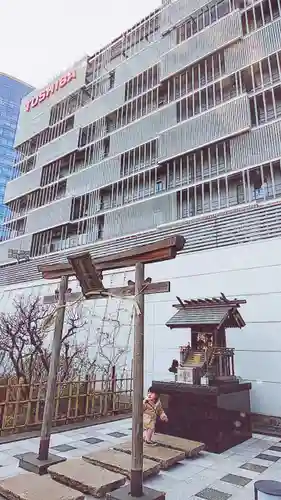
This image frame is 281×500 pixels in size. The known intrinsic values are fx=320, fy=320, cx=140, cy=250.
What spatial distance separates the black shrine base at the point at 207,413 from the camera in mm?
5578

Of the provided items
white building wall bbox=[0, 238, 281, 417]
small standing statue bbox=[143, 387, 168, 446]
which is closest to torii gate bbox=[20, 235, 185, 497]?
small standing statue bbox=[143, 387, 168, 446]

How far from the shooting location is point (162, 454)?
15.5ft

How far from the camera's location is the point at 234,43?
1456cm

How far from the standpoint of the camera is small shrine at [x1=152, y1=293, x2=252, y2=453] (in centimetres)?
566

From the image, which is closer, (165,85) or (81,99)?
(165,85)

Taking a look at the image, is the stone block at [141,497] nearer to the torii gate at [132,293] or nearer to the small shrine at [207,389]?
the torii gate at [132,293]

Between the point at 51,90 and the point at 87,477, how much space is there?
26.5 meters

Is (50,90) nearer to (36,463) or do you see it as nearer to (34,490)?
(36,463)

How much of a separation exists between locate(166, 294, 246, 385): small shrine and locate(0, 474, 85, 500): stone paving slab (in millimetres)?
3237

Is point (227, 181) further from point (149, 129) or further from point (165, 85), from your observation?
point (165, 85)

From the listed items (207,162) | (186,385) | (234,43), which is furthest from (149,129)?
(186,385)

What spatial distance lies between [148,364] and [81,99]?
19.5 m

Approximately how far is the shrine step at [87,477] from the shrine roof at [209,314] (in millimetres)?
3399

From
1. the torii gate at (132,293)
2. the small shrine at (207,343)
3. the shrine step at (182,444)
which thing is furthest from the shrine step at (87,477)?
the small shrine at (207,343)
